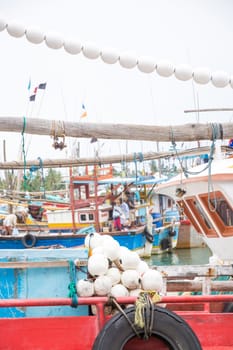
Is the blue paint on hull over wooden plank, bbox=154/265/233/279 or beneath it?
over

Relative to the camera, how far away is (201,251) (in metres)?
22.2

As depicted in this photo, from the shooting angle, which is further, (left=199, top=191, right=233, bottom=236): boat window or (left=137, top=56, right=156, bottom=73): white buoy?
(left=199, top=191, right=233, bottom=236): boat window

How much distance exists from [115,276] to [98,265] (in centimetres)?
22

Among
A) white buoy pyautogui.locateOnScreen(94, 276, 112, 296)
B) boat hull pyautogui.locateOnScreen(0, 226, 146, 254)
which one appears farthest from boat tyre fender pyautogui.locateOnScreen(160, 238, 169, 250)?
white buoy pyautogui.locateOnScreen(94, 276, 112, 296)

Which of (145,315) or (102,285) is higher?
(102,285)

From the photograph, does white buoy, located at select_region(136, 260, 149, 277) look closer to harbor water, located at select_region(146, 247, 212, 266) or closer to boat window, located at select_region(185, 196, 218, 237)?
boat window, located at select_region(185, 196, 218, 237)

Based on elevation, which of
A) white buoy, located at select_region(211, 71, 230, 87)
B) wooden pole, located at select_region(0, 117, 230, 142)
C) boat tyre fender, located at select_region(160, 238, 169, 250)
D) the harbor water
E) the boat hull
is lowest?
the harbor water

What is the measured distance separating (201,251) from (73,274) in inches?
743

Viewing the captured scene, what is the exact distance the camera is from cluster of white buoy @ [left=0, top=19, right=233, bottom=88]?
429 centimetres

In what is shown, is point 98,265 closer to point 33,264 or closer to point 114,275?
point 114,275

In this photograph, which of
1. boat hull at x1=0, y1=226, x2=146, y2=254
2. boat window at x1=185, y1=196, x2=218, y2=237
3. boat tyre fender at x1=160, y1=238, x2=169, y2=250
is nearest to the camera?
boat window at x1=185, y1=196, x2=218, y2=237

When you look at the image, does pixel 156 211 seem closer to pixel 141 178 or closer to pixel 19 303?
pixel 141 178

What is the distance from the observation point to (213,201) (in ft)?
23.5

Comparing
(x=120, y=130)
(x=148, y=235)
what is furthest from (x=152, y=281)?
(x=148, y=235)
